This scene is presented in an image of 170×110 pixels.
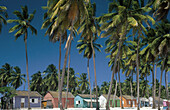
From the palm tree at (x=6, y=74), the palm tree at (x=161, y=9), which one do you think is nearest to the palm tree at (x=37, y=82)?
the palm tree at (x=6, y=74)

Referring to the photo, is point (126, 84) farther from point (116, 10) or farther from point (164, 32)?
point (116, 10)

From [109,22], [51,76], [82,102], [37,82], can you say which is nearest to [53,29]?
[109,22]

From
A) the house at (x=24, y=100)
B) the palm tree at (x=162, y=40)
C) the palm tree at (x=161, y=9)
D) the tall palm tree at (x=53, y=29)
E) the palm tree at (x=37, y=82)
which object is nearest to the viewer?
the palm tree at (x=161, y=9)

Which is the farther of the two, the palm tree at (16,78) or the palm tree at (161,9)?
the palm tree at (16,78)

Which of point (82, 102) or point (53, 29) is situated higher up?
point (53, 29)

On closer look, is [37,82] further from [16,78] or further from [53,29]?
[53,29]

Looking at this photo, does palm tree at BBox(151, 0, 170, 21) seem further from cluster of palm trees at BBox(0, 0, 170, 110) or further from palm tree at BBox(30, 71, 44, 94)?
palm tree at BBox(30, 71, 44, 94)

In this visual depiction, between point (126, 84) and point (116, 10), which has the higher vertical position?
point (116, 10)

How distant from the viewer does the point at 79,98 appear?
66.9m

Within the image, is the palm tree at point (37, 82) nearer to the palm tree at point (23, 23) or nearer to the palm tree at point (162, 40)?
the palm tree at point (23, 23)

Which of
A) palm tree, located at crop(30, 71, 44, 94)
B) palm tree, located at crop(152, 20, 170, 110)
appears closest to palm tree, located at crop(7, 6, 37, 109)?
palm tree, located at crop(152, 20, 170, 110)

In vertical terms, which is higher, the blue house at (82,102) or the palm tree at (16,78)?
the palm tree at (16,78)

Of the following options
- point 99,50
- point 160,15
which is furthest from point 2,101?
point 160,15

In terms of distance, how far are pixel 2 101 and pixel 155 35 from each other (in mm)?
33482
